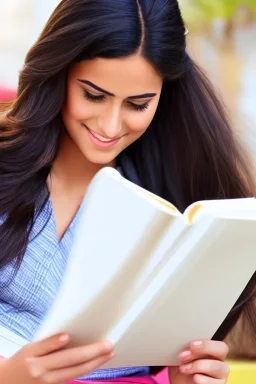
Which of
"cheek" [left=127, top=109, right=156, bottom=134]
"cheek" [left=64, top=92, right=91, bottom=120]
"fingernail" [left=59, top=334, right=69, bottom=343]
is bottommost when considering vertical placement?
"fingernail" [left=59, top=334, right=69, bottom=343]

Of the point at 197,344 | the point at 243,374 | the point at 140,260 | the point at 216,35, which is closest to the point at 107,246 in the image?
the point at 140,260

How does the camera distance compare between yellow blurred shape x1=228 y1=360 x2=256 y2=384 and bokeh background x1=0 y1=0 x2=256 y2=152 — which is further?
bokeh background x1=0 y1=0 x2=256 y2=152

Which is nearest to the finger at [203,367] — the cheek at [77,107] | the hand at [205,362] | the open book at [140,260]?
the hand at [205,362]

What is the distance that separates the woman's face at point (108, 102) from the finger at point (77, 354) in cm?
31

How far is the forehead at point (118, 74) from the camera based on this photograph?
0.98m

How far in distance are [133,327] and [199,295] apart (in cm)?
8

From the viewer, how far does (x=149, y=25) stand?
3.40ft

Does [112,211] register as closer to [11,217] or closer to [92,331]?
[92,331]

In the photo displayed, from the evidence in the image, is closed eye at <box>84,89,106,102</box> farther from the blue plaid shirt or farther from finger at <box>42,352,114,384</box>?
finger at <box>42,352,114,384</box>

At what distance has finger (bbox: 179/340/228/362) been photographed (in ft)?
3.06

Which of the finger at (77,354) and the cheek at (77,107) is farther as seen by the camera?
the cheek at (77,107)

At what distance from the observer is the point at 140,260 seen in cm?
76

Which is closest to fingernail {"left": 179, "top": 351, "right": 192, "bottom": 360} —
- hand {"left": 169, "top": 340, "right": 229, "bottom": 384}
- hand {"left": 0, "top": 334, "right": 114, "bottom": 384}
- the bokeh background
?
hand {"left": 169, "top": 340, "right": 229, "bottom": 384}

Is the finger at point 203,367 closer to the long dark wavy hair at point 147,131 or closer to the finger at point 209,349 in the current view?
the finger at point 209,349
